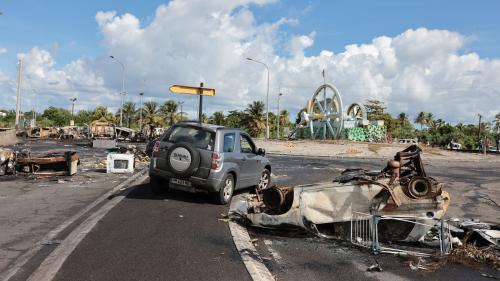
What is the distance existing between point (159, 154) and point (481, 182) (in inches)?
531

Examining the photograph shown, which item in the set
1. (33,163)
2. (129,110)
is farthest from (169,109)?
(33,163)

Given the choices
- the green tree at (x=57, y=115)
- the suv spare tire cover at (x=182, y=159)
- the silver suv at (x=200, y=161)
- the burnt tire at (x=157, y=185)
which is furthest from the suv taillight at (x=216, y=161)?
the green tree at (x=57, y=115)

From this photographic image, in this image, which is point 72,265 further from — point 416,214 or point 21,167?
point 21,167

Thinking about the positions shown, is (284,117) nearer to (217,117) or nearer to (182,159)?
(217,117)

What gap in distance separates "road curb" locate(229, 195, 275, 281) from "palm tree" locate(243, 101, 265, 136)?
2866 inches

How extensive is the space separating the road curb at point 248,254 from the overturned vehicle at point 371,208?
0.53 m

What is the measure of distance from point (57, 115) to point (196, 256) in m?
129

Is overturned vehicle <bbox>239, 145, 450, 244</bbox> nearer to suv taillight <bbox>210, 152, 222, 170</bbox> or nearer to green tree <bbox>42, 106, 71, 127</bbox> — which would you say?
suv taillight <bbox>210, 152, 222, 170</bbox>

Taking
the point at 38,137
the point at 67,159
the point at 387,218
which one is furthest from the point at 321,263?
the point at 38,137

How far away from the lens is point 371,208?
6.37 m

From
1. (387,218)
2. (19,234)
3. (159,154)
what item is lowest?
(19,234)

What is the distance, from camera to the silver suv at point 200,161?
30.2ft

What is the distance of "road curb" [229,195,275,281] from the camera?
493cm

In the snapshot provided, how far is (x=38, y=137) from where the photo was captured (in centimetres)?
5222
